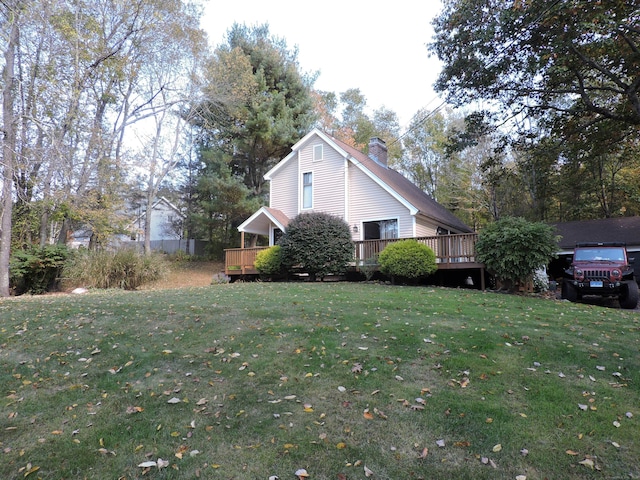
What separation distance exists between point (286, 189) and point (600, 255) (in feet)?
43.4

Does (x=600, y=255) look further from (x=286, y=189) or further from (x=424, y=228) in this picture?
(x=286, y=189)

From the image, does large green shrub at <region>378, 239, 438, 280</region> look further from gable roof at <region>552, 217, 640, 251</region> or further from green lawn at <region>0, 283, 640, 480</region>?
gable roof at <region>552, 217, 640, 251</region>

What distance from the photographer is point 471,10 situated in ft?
33.7

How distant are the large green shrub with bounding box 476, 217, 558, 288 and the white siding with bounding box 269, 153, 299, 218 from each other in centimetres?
978

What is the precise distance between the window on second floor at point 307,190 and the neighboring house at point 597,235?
Answer: 11062 mm

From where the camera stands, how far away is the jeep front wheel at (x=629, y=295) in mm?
10453

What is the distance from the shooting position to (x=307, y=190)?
61.2 ft

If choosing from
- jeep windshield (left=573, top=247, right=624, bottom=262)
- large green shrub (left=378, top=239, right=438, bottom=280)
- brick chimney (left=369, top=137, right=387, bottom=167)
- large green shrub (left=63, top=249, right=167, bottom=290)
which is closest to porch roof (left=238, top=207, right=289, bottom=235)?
large green shrub (left=63, top=249, right=167, bottom=290)

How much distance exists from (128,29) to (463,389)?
20138mm

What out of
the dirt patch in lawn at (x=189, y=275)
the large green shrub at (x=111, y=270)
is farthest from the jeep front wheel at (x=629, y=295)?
the large green shrub at (x=111, y=270)

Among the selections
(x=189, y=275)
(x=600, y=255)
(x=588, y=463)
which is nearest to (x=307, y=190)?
(x=189, y=275)

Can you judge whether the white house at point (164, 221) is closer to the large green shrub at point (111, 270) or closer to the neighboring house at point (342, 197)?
the neighboring house at point (342, 197)

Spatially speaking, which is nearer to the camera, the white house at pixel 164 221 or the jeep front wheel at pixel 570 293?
the jeep front wheel at pixel 570 293

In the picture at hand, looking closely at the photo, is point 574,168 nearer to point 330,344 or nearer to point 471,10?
point 471,10
